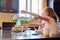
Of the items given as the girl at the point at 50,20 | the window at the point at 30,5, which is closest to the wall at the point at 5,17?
the window at the point at 30,5

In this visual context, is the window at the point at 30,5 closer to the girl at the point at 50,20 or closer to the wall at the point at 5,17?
the wall at the point at 5,17

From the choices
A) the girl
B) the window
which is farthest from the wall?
the girl

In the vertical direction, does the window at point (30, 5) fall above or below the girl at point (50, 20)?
above

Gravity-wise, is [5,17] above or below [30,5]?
below

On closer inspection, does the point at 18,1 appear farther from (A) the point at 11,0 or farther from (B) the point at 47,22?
(B) the point at 47,22

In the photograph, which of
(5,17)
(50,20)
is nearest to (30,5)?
(5,17)

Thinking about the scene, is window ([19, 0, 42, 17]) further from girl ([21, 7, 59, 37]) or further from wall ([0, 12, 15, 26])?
girl ([21, 7, 59, 37])

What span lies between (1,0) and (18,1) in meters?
0.57

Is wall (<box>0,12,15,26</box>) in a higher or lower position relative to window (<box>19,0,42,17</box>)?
lower

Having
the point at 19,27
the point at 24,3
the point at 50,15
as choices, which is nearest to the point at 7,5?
the point at 24,3

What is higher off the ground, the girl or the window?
the window

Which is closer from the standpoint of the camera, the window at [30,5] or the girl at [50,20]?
the girl at [50,20]

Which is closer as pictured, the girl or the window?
the girl

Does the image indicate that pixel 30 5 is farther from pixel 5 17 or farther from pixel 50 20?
pixel 50 20
